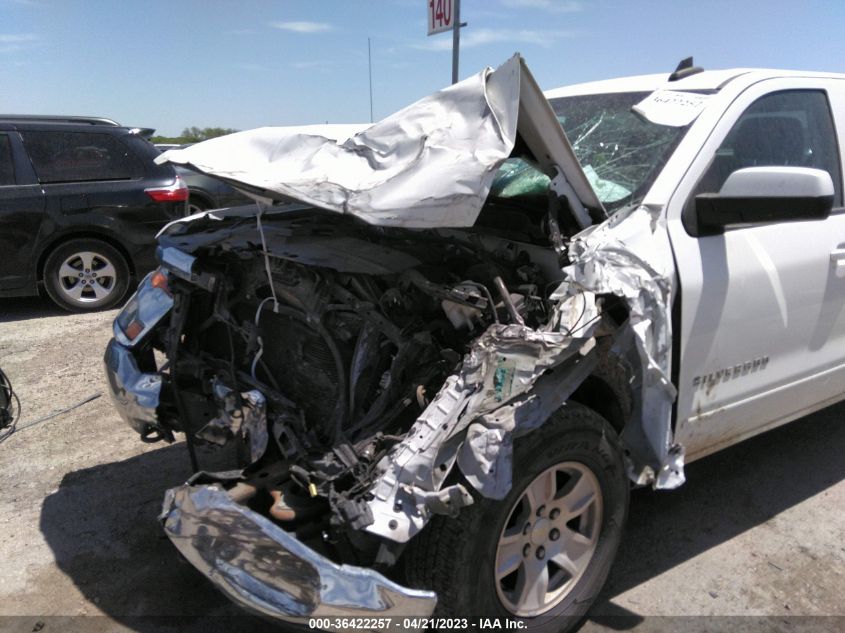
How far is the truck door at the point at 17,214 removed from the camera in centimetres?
659

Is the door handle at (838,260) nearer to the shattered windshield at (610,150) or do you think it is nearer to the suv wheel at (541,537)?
the shattered windshield at (610,150)

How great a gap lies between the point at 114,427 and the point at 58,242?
3.41 m

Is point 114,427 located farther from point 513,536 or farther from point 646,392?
point 646,392

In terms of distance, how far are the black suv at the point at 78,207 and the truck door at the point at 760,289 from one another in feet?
18.9

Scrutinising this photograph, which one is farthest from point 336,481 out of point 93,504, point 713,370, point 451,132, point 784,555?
point 784,555

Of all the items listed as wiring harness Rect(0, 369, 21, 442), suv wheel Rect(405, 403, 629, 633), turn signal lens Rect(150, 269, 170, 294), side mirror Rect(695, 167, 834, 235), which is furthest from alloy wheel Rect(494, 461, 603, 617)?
wiring harness Rect(0, 369, 21, 442)

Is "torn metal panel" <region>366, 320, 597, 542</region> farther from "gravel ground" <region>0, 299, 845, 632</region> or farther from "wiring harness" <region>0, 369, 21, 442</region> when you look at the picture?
"wiring harness" <region>0, 369, 21, 442</region>

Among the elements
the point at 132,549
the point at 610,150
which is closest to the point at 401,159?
the point at 610,150

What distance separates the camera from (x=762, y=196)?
2648mm

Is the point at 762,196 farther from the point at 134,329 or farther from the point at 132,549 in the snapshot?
the point at 132,549

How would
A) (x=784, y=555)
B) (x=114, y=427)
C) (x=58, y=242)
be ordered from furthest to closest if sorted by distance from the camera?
1. (x=58, y=242)
2. (x=114, y=427)
3. (x=784, y=555)

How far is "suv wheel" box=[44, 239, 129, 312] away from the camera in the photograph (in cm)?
687

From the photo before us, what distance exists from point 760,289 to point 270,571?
218cm

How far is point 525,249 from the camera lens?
9.40ft
